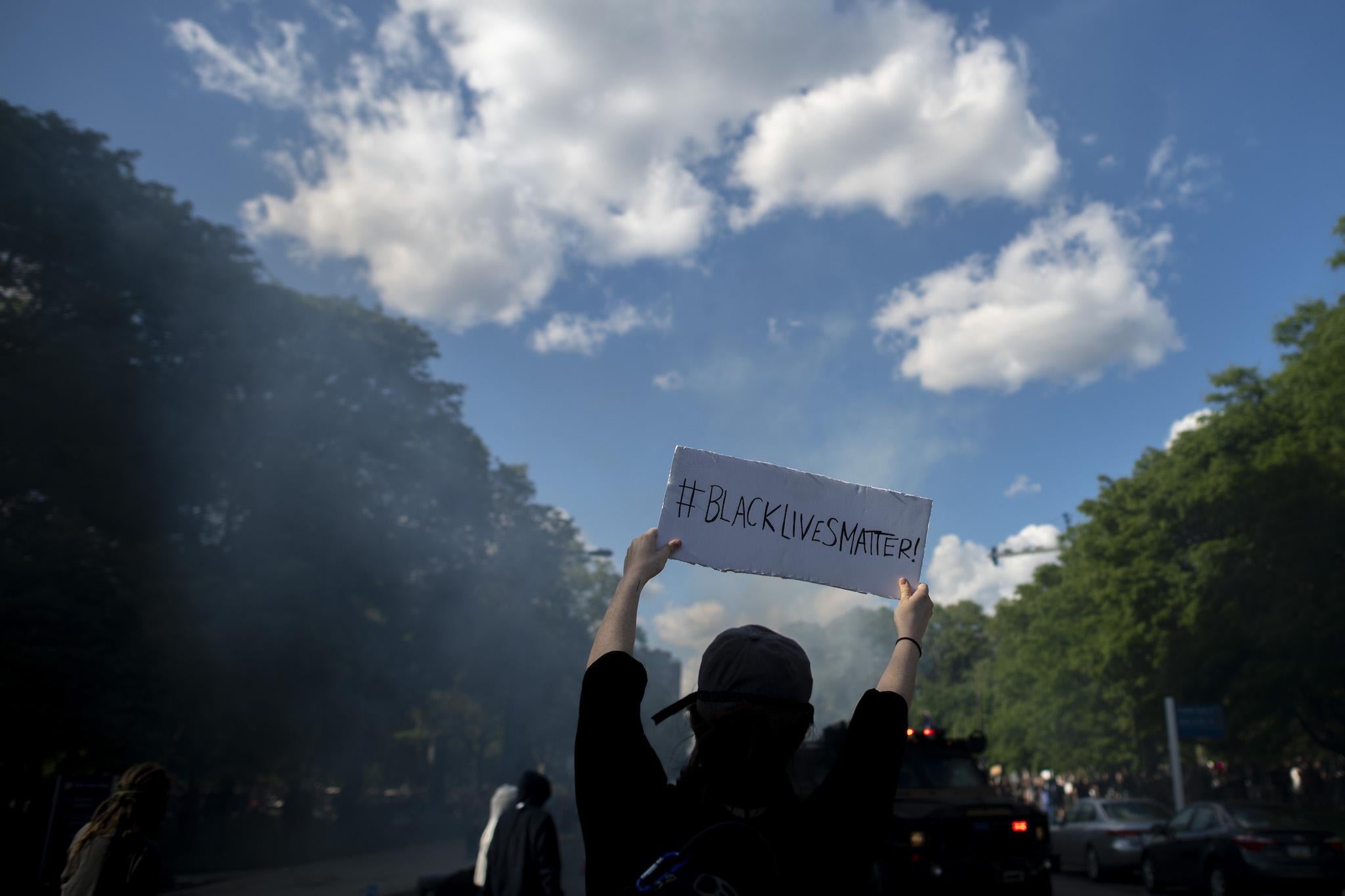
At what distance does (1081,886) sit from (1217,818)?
422 cm

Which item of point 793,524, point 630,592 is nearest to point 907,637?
point 793,524

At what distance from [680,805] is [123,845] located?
145 inches

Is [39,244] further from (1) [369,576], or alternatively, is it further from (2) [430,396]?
(2) [430,396]

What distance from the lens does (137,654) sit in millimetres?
16219

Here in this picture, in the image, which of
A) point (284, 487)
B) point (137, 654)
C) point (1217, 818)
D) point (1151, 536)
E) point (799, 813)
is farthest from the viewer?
point (1151, 536)

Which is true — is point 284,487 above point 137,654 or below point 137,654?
above

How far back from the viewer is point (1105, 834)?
18.1 metres

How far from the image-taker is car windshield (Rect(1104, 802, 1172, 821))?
18703 millimetres

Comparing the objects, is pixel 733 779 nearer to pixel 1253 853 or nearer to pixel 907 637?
pixel 907 637

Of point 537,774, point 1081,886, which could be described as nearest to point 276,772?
point 1081,886

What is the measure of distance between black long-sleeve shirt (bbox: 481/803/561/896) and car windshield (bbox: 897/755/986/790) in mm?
7062

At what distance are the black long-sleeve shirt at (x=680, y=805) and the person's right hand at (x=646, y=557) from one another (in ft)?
0.98

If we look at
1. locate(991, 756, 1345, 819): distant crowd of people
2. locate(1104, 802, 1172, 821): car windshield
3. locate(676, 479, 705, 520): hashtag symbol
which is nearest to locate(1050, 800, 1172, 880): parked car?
locate(1104, 802, 1172, 821): car windshield

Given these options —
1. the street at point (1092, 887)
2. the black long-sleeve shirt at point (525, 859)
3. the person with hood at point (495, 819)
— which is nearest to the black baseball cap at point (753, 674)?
the black long-sleeve shirt at point (525, 859)
